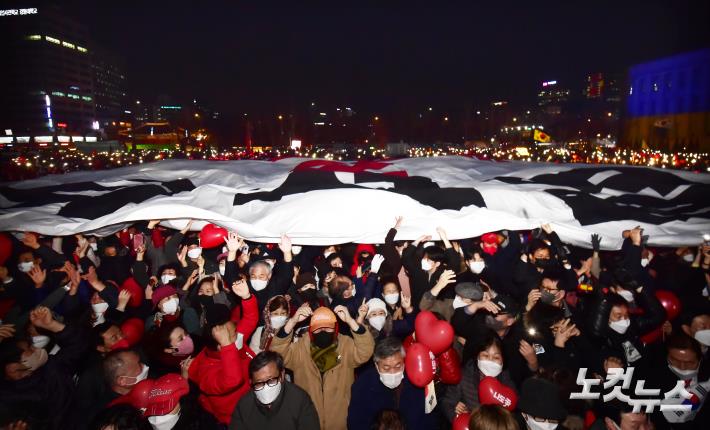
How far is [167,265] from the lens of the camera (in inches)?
168

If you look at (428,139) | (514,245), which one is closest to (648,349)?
(514,245)

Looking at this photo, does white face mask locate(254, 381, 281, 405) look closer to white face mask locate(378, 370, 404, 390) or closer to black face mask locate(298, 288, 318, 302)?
white face mask locate(378, 370, 404, 390)

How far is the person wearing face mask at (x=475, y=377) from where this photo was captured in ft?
9.33

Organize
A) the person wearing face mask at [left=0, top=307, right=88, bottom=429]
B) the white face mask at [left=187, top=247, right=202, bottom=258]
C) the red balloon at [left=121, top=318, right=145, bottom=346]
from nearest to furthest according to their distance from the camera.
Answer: the person wearing face mask at [left=0, top=307, right=88, bottom=429], the red balloon at [left=121, top=318, right=145, bottom=346], the white face mask at [left=187, top=247, right=202, bottom=258]

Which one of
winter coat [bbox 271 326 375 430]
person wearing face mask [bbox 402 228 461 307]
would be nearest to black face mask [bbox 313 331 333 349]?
winter coat [bbox 271 326 375 430]

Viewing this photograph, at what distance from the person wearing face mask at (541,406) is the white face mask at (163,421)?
2.18m

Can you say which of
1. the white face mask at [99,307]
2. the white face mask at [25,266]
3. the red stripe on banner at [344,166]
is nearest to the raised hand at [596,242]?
the red stripe on banner at [344,166]

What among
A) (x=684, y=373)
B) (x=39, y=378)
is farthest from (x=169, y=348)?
(x=684, y=373)

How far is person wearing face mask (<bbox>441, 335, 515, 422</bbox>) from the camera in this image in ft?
9.33

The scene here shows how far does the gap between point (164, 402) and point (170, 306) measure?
3.98ft

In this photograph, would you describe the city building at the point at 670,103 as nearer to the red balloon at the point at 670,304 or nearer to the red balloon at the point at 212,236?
the red balloon at the point at 670,304

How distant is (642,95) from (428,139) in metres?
23.5

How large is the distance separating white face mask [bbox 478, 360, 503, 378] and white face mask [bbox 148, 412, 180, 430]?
6.98 ft

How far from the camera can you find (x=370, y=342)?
9.66 feet
